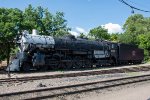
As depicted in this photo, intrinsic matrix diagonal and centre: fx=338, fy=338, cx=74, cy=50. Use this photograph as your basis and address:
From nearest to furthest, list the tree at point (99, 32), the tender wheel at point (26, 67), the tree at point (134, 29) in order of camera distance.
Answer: the tender wheel at point (26, 67) → the tree at point (134, 29) → the tree at point (99, 32)

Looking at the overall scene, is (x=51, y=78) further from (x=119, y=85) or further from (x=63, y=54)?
(x=63, y=54)

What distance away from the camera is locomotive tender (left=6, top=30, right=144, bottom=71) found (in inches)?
1030

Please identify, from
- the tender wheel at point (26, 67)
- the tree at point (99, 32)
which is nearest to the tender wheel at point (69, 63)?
the tender wheel at point (26, 67)

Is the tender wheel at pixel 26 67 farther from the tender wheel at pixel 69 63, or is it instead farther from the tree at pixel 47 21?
the tree at pixel 47 21

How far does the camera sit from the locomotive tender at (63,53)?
26156 mm

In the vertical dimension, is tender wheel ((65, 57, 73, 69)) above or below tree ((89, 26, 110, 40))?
below

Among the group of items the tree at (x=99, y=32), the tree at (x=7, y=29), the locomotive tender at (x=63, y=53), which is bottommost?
the locomotive tender at (x=63, y=53)

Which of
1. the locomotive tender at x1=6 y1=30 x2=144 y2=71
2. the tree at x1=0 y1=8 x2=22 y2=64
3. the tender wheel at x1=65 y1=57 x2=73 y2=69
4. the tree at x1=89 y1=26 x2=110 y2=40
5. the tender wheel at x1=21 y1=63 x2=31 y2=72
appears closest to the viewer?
the tender wheel at x1=21 y1=63 x2=31 y2=72

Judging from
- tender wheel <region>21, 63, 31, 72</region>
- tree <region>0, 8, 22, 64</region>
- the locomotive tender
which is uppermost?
tree <region>0, 8, 22, 64</region>

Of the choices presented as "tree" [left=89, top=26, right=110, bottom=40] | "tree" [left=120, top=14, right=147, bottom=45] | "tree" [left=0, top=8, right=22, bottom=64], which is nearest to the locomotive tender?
"tree" [left=0, top=8, right=22, bottom=64]

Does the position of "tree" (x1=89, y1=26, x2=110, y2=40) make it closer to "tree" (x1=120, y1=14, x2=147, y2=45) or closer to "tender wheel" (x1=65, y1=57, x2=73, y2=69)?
"tree" (x1=120, y1=14, x2=147, y2=45)

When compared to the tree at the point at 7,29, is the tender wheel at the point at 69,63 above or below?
below

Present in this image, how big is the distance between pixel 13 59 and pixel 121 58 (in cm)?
1496

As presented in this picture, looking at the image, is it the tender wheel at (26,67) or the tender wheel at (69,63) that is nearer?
the tender wheel at (26,67)
